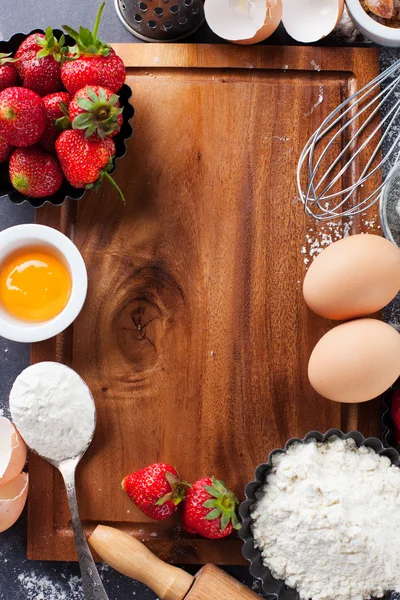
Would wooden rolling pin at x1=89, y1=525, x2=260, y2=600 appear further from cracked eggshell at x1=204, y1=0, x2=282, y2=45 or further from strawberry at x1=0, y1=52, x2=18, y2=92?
cracked eggshell at x1=204, y1=0, x2=282, y2=45

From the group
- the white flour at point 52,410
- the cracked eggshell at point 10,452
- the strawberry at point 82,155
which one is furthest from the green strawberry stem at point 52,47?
the cracked eggshell at point 10,452

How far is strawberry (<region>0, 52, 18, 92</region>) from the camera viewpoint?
3.33ft

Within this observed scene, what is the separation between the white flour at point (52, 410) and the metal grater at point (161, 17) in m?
0.64

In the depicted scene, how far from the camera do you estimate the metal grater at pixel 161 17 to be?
3.58 feet

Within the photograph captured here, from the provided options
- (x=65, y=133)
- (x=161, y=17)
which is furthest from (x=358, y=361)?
(x=161, y=17)

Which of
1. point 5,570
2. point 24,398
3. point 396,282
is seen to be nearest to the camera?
point 396,282

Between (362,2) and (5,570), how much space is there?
4.16 ft

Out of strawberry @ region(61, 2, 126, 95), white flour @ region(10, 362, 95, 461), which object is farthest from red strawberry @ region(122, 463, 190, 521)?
strawberry @ region(61, 2, 126, 95)

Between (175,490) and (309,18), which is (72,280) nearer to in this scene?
(175,490)

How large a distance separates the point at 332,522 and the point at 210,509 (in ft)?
0.69

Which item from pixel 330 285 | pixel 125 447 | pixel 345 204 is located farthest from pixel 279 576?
pixel 345 204

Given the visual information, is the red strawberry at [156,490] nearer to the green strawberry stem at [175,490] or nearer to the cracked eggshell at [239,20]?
the green strawberry stem at [175,490]

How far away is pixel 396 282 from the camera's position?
38.8 inches

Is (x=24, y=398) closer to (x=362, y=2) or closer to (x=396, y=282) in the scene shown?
(x=396, y=282)
